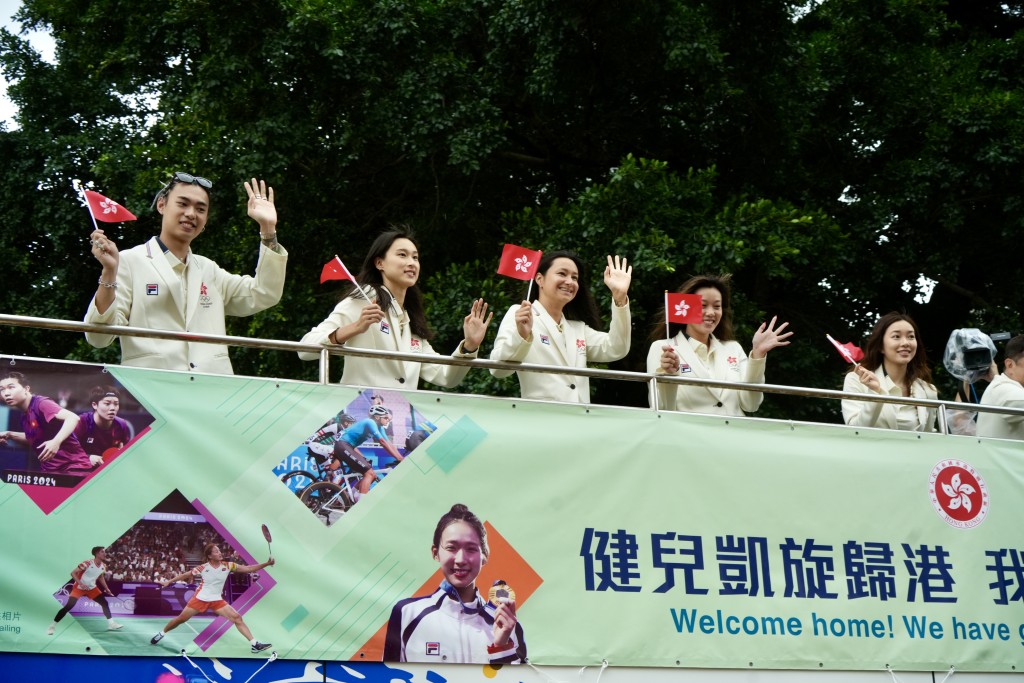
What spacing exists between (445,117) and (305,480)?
16.7ft

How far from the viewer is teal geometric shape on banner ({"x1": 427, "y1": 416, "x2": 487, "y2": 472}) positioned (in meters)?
4.70

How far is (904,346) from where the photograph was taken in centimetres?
613

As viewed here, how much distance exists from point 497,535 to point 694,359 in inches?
67.2

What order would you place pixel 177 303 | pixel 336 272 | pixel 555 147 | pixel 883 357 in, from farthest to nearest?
pixel 555 147
pixel 883 357
pixel 336 272
pixel 177 303

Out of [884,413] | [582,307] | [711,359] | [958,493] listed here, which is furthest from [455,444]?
[958,493]

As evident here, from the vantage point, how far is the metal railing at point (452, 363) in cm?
420

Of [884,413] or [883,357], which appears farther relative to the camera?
[883,357]

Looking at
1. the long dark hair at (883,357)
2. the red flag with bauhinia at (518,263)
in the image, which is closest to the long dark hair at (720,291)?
the long dark hair at (883,357)

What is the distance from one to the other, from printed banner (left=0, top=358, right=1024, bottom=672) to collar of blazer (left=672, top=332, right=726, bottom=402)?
1.42ft

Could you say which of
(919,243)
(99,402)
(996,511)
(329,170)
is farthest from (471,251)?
(99,402)

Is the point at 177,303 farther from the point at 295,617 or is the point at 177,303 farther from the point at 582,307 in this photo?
the point at 582,307

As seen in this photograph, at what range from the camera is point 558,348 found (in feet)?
18.2

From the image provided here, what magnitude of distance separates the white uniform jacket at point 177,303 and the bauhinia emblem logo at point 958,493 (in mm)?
3218

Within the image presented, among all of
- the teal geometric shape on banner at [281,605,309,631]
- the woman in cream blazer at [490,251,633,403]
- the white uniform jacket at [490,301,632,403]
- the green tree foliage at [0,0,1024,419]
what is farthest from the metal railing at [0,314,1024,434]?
the green tree foliage at [0,0,1024,419]
